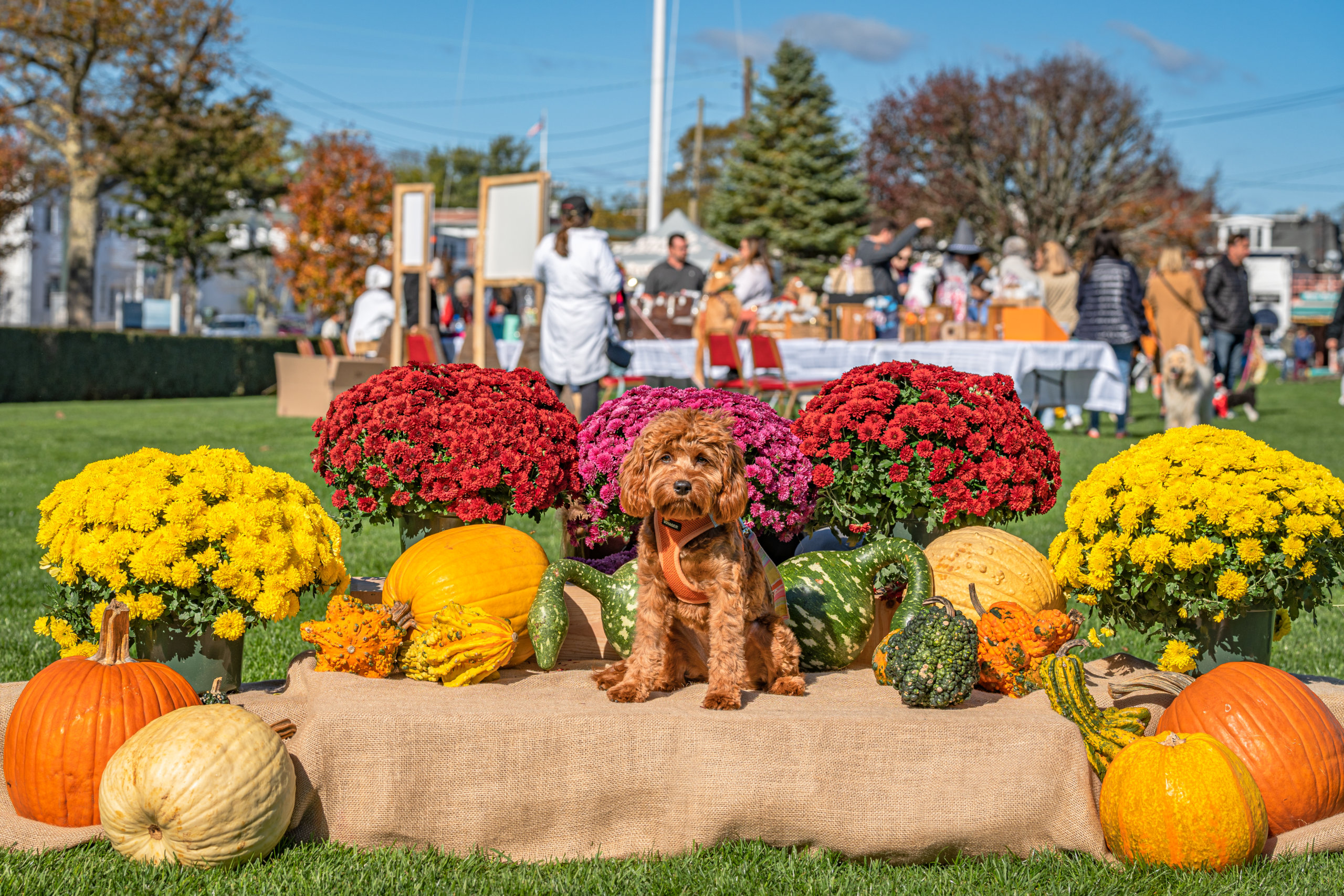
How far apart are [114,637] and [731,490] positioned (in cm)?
181

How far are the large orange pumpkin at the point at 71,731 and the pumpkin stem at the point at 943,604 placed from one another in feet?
7.13

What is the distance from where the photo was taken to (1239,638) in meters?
3.79

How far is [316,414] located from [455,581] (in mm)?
13980

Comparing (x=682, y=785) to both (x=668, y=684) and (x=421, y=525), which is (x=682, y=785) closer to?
(x=668, y=684)

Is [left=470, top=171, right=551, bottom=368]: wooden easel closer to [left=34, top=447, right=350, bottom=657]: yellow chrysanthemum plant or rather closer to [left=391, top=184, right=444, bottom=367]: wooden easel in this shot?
[left=391, top=184, right=444, bottom=367]: wooden easel

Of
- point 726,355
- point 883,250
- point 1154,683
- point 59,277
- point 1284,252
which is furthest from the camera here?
point 1284,252

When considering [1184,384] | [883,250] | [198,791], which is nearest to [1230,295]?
[1184,384]

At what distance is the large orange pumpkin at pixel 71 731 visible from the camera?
306 cm

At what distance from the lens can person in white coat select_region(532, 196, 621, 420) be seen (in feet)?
32.4

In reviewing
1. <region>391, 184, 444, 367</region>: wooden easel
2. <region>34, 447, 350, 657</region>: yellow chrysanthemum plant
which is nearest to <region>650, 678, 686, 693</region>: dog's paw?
<region>34, 447, 350, 657</region>: yellow chrysanthemum plant

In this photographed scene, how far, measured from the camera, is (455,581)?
3.78 metres

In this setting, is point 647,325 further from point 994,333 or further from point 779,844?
point 779,844

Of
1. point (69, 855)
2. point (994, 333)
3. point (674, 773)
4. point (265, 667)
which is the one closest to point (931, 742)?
point (674, 773)

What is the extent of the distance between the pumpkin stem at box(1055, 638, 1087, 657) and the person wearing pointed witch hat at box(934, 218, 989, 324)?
9390mm
